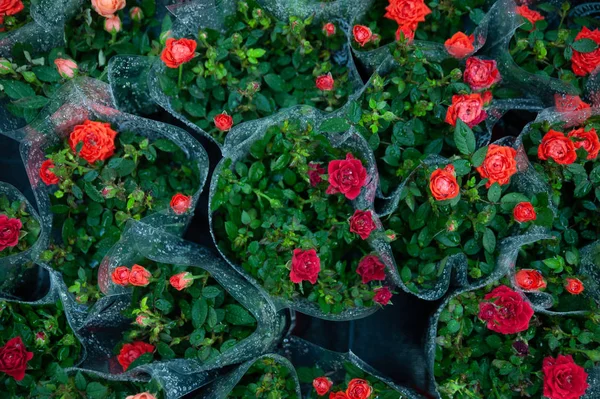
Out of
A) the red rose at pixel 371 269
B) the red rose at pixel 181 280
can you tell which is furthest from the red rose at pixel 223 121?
the red rose at pixel 371 269

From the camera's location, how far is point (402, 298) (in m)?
1.59

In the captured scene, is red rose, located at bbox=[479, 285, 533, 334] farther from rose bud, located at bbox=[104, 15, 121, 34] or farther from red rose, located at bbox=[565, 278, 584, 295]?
rose bud, located at bbox=[104, 15, 121, 34]

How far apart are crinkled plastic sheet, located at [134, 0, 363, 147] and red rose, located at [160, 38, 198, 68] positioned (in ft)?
0.33

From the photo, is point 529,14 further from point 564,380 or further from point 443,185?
point 564,380

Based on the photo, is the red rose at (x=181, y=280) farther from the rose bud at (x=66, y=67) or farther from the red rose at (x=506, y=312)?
the red rose at (x=506, y=312)

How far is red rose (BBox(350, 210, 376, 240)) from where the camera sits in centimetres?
128

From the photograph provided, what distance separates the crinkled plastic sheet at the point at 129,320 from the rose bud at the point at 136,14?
24.1 inches

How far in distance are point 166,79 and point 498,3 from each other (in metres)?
0.92

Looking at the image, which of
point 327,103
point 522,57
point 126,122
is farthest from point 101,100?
point 522,57

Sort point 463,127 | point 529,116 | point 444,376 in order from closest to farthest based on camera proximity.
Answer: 1. point 463,127
2. point 444,376
3. point 529,116

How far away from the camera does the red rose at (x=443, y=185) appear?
49.6 inches

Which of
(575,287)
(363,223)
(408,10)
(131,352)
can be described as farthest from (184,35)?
(575,287)

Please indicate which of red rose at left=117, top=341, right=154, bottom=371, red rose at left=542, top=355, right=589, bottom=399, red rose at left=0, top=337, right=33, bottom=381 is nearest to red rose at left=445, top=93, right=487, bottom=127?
red rose at left=542, top=355, right=589, bottom=399

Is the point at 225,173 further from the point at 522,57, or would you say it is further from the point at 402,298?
the point at 522,57
